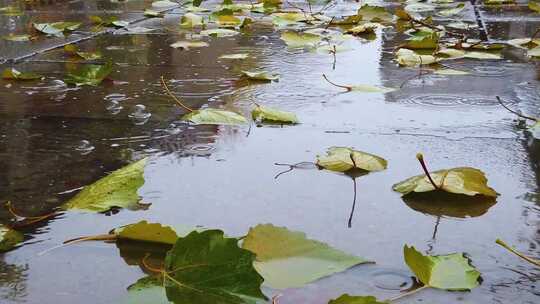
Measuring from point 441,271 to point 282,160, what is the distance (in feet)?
1.83

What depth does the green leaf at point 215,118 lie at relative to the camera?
1.73 m

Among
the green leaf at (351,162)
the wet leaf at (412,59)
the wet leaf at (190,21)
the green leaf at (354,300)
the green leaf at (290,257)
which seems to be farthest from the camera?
the wet leaf at (190,21)

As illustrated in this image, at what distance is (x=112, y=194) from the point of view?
4.05ft

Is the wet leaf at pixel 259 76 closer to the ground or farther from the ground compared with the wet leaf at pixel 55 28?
farther from the ground

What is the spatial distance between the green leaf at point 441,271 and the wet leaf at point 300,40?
2.03m

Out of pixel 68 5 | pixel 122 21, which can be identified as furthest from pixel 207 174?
pixel 68 5

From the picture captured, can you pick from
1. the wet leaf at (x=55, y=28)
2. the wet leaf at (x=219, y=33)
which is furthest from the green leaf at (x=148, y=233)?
the wet leaf at (x=55, y=28)

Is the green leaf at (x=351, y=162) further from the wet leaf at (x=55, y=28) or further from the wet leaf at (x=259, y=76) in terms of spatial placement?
the wet leaf at (x=55, y=28)

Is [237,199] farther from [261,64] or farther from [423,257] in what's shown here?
[261,64]

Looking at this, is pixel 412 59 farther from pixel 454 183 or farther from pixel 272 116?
pixel 454 183

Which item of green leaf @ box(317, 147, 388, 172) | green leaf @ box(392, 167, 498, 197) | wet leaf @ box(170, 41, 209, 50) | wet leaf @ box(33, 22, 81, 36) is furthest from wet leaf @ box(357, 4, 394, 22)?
green leaf @ box(392, 167, 498, 197)

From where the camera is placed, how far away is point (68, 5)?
16.1 feet

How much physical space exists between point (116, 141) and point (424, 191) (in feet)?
2.40

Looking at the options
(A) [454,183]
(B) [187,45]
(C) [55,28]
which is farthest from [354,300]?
(C) [55,28]
